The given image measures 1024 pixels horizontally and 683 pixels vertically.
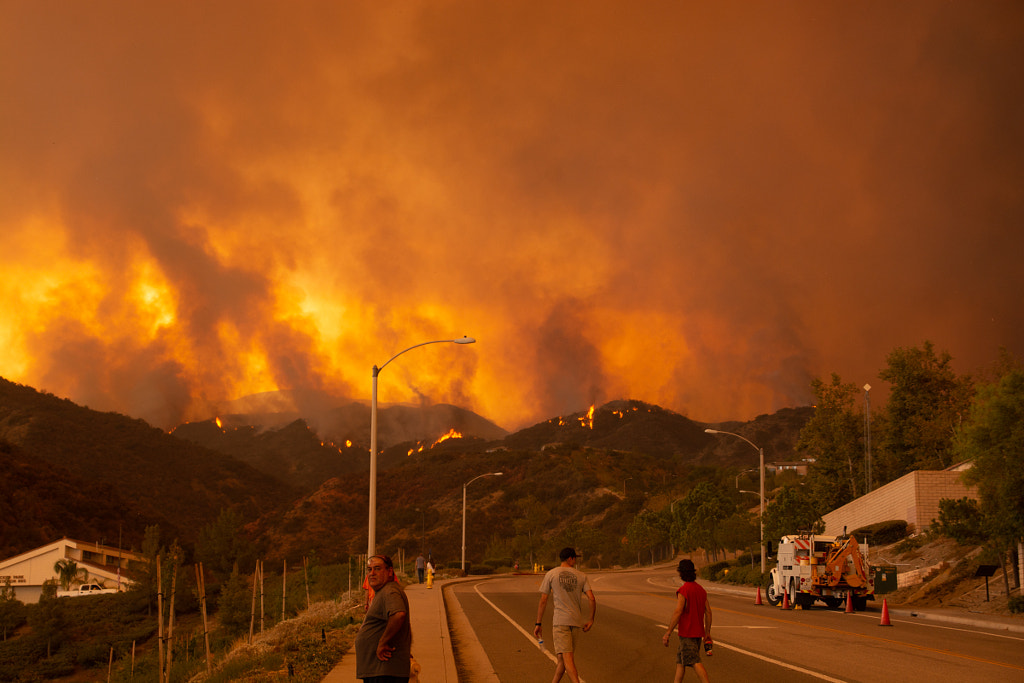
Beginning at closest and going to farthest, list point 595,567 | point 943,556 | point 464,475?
point 943,556 < point 595,567 < point 464,475

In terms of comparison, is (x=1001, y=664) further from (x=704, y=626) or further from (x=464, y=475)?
(x=464, y=475)

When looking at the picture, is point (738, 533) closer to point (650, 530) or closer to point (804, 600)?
point (650, 530)

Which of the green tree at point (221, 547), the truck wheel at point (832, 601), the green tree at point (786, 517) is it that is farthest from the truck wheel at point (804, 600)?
the green tree at point (221, 547)

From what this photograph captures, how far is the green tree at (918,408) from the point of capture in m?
76.0

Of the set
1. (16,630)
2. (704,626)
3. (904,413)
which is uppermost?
(904,413)

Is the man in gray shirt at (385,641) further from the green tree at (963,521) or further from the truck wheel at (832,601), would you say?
the green tree at (963,521)

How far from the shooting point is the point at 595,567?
4013 inches

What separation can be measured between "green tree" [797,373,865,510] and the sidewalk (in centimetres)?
6446

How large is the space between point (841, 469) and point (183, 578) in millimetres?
65307

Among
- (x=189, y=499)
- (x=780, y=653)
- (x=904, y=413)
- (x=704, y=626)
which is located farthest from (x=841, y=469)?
(x=189, y=499)

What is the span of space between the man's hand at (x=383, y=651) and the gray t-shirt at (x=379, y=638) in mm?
64

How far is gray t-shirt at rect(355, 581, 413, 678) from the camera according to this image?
7.32 metres

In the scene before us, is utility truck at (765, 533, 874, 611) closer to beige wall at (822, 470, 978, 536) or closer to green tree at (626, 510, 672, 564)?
beige wall at (822, 470, 978, 536)

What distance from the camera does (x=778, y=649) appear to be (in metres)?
16.8
